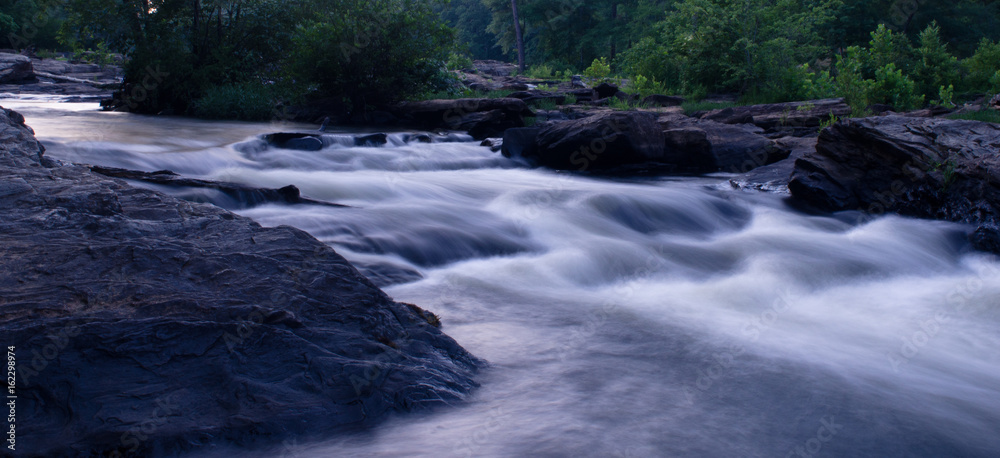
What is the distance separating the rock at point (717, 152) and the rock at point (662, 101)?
567cm

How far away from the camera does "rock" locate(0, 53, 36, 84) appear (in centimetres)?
2627

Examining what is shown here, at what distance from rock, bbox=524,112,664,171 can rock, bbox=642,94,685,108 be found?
6.25 m

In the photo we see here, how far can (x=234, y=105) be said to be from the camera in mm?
15164

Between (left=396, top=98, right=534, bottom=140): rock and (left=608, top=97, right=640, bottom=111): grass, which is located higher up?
(left=608, top=97, right=640, bottom=111): grass

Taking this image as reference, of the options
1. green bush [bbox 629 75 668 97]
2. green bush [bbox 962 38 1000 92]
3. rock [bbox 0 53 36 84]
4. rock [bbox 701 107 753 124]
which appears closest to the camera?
rock [bbox 701 107 753 124]

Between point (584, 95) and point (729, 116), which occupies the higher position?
point (584, 95)

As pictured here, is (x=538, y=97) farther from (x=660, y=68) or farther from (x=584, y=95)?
(x=660, y=68)

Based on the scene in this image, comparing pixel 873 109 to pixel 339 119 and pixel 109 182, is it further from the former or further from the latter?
pixel 109 182

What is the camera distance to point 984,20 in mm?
36812

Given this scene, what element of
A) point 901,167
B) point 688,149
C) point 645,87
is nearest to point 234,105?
point 688,149

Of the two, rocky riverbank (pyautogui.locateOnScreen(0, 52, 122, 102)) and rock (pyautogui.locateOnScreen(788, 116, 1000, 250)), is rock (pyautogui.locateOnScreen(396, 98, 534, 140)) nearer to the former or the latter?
rock (pyautogui.locateOnScreen(788, 116, 1000, 250))

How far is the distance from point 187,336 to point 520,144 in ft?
31.4

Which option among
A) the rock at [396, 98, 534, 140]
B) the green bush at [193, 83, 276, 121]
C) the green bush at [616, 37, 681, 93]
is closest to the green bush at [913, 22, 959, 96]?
the green bush at [616, 37, 681, 93]

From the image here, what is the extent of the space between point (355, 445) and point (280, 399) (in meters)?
0.36
